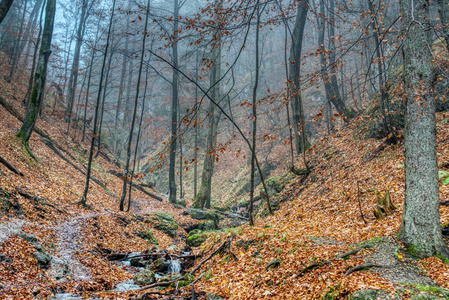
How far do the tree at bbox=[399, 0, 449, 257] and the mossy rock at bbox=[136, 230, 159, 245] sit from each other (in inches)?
316

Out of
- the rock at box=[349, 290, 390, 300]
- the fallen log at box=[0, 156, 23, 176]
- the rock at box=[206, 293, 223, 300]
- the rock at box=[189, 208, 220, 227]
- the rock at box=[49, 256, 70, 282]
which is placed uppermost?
the fallen log at box=[0, 156, 23, 176]

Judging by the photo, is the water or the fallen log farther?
the fallen log

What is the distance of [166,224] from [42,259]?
21.3 feet

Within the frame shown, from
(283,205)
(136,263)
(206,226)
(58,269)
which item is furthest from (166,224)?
(58,269)

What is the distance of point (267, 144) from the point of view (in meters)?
22.8

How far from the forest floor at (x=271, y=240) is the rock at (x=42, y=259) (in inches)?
0.9

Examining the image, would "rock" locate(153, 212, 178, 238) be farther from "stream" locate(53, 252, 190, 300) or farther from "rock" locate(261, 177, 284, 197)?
"rock" locate(261, 177, 284, 197)

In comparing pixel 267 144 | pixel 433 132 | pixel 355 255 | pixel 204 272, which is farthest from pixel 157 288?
pixel 267 144

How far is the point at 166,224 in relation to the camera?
11539 mm

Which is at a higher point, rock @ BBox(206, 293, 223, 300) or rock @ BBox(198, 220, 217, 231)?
rock @ BBox(206, 293, 223, 300)

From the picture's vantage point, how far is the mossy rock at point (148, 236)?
31.7ft

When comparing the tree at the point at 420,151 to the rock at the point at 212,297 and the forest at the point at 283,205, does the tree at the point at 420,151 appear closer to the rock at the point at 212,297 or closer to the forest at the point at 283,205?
the forest at the point at 283,205

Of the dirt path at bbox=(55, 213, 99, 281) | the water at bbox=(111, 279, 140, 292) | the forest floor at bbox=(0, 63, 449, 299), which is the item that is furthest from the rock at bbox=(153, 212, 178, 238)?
the water at bbox=(111, 279, 140, 292)

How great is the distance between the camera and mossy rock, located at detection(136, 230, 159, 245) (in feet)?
31.7
